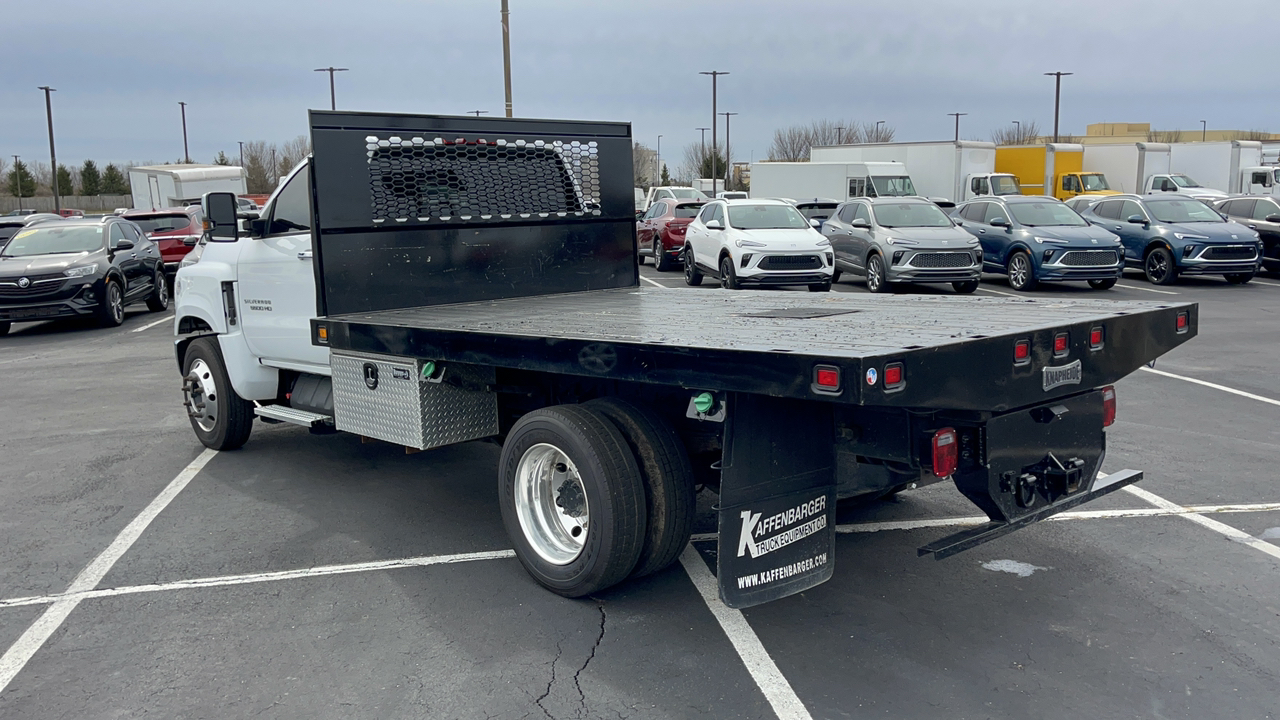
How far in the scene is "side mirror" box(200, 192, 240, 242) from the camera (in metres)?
6.32

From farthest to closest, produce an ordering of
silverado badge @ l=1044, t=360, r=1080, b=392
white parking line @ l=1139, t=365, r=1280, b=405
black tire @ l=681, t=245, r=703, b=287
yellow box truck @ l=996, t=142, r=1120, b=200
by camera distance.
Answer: yellow box truck @ l=996, t=142, r=1120, b=200 < black tire @ l=681, t=245, r=703, b=287 < white parking line @ l=1139, t=365, r=1280, b=405 < silverado badge @ l=1044, t=360, r=1080, b=392

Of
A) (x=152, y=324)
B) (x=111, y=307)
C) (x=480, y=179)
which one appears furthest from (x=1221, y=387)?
(x=152, y=324)

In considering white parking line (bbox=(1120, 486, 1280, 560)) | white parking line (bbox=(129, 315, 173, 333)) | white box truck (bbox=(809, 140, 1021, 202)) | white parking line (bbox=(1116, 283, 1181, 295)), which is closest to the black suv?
white parking line (bbox=(129, 315, 173, 333))

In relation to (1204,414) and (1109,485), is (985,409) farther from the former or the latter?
(1204,414)

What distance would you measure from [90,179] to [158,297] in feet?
227

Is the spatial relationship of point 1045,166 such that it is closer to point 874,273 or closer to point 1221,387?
point 874,273

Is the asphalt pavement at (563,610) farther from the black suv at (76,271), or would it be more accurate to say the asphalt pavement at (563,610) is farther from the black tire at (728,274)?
the black tire at (728,274)

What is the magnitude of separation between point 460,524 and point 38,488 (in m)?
3.10

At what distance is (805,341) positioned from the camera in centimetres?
360

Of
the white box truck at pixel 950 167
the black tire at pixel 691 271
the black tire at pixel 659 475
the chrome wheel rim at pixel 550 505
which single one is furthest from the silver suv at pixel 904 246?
the black tire at pixel 659 475

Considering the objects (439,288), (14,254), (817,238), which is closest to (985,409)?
(439,288)

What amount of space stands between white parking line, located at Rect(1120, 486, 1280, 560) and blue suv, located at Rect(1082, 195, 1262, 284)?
46.2 ft

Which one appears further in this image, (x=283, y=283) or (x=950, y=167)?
(x=950, y=167)

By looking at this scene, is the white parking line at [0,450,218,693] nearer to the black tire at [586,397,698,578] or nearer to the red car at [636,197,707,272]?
the black tire at [586,397,698,578]
